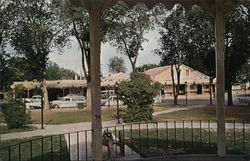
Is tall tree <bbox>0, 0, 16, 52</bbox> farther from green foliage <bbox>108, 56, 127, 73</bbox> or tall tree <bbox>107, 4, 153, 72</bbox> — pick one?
green foliage <bbox>108, 56, 127, 73</bbox>

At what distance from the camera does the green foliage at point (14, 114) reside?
16.2 m

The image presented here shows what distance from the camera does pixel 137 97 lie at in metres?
17.4

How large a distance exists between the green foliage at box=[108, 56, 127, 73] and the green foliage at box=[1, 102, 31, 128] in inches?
3625

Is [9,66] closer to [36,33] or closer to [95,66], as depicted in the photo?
[36,33]

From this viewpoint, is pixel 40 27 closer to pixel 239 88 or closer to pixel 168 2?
pixel 168 2

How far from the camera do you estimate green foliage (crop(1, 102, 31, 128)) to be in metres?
16.2

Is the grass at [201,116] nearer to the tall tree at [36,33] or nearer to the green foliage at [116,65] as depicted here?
the tall tree at [36,33]

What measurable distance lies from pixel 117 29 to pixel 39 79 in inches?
395

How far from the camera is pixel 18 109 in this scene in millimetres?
16406

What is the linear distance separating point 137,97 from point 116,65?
92562mm

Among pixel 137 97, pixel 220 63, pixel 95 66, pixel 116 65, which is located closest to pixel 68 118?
pixel 137 97

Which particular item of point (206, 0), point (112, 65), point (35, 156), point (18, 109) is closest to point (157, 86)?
point (18, 109)

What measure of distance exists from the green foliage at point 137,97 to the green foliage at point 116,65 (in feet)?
298

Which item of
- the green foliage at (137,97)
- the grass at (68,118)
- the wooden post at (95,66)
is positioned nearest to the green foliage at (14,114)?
the grass at (68,118)
